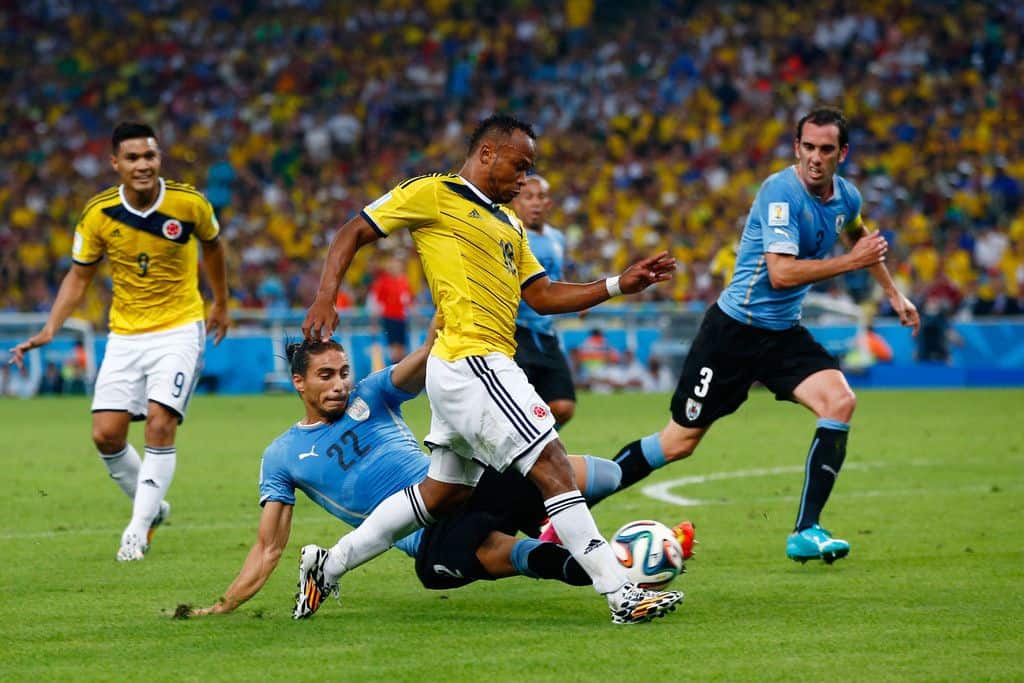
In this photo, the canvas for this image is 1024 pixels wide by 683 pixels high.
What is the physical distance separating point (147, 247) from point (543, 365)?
2820 mm

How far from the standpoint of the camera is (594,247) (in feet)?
88.6

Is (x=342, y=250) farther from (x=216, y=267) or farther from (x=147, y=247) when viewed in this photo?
(x=216, y=267)

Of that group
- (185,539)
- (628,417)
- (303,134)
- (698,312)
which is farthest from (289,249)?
(185,539)

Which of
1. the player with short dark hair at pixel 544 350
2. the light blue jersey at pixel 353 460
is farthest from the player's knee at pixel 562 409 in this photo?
the light blue jersey at pixel 353 460

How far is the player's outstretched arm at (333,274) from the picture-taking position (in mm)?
5500

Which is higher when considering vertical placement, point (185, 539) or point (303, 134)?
point (303, 134)

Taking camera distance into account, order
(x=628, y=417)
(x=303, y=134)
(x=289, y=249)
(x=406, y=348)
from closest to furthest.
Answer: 1. (x=628, y=417)
2. (x=406, y=348)
3. (x=289, y=249)
4. (x=303, y=134)

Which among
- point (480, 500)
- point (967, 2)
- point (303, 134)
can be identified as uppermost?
point (967, 2)

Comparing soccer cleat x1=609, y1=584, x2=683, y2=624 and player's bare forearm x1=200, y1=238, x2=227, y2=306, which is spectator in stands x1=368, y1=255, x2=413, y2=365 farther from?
soccer cleat x1=609, y1=584, x2=683, y2=624

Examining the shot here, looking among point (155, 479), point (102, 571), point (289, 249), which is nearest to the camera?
point (102, 571)

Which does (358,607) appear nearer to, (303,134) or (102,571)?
(102,571)

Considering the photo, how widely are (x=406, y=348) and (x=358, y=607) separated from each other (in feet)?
56.9

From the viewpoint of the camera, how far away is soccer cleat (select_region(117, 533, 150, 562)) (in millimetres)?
7973

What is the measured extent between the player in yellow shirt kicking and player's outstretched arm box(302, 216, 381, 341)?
319 cm
